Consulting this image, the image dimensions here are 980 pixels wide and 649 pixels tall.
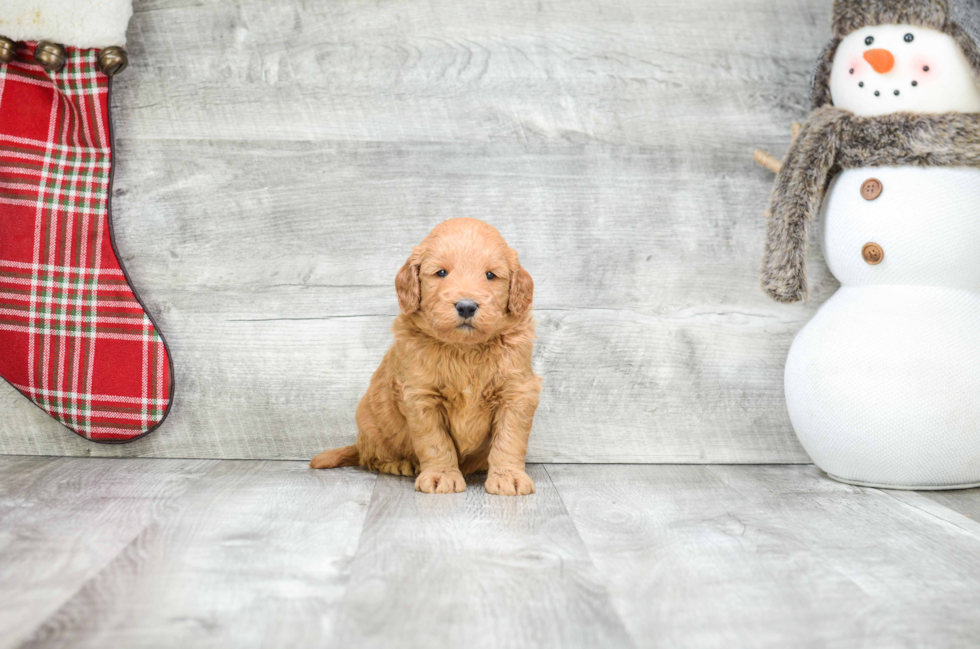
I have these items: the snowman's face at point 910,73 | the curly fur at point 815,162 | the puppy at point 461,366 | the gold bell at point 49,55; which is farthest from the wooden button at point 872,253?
the gold bell at point 49,55

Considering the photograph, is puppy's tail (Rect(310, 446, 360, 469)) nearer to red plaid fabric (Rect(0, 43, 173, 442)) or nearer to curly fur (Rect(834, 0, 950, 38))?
red plaid fabric (Rect(0, 43, 173, 442))

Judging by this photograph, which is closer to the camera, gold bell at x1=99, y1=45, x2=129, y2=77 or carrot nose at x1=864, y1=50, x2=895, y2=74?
carrot nose at x1=864, y1=50, x2=895, y2=74

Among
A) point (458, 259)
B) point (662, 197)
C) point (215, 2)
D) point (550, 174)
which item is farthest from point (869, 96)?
point (215, 2)

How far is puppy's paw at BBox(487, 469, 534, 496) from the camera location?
1.58 metres

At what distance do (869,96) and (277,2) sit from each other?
54.5 inches

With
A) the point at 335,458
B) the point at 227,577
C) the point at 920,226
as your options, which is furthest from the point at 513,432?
the point at 920,226

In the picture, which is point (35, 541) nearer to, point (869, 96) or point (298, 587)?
point (298, 587)

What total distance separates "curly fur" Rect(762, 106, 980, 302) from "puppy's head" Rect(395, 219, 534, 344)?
58cm

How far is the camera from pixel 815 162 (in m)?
1.75

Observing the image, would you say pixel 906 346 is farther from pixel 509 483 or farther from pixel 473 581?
pixel 473 581

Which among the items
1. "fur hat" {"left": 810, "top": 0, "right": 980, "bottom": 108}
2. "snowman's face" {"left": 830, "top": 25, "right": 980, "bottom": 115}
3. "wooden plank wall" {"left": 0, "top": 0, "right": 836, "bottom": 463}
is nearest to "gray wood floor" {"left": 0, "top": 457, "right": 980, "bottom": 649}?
"wooden plank wall" {"left": 0, "top": 0, "right": 836, "bottom": 463}

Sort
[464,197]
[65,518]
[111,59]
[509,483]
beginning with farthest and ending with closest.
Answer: [464,197]
[111,59]
[509,483]
[65,518]

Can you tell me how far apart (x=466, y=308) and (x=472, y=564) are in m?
0.50

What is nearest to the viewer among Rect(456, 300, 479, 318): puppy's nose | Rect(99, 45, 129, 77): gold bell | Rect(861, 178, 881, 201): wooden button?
Rect(456, 300, 479, 318): puppy's nose
